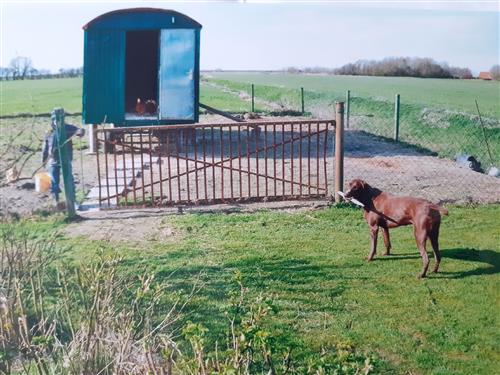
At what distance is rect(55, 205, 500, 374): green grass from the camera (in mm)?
4398

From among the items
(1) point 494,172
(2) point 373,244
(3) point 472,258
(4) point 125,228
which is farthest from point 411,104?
(4) point 125,228

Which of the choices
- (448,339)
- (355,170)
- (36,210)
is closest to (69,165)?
(36,210)

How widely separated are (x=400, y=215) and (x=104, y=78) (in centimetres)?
763

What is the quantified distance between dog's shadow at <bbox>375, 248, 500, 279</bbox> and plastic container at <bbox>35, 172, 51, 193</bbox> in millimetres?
4788

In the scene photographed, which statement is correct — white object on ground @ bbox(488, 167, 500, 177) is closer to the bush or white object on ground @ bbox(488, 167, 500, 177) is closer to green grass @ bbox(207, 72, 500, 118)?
green grass @ bbox(207, 72, 500, 118)

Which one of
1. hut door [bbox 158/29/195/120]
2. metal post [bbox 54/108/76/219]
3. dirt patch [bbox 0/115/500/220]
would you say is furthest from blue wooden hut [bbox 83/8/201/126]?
metal post [bbox 54/108/76/219]

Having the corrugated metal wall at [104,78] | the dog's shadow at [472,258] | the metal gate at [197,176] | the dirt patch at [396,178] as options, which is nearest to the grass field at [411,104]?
the corrugated metal wall at [104,78]

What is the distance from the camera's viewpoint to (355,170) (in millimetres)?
11508

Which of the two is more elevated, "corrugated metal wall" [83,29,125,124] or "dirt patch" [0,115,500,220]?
"corrugated metal wall" [83,29,125,124]

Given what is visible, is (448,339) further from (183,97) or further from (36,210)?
(183,97)

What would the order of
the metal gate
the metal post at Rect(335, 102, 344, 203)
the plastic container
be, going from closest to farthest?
1. the metal gate
2. the metal post at Rect(335, 102, 344, 203)
3. the plastic container

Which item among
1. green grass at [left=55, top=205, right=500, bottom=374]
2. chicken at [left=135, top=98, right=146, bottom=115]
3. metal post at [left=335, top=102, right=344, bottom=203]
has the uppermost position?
chicken at [left=135, top=98, right=146, bottom=115]

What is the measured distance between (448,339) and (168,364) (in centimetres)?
234

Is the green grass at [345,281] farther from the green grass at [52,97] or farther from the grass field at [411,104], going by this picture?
the grass field at [411,104]
